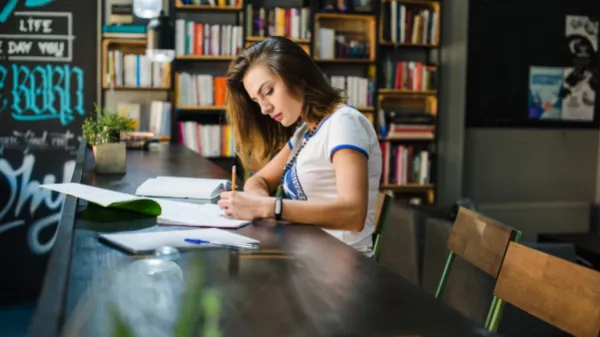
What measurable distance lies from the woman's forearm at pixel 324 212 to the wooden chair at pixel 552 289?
1.46 feet

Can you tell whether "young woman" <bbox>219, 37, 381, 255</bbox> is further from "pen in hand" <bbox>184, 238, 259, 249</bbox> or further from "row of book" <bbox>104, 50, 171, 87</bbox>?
"row of book" <bbox>104, 50, 171, 87</bbox>

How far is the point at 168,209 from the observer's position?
81.4 inches

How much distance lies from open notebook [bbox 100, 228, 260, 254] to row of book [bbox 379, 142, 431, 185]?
4358 mm

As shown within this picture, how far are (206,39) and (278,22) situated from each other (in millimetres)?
577

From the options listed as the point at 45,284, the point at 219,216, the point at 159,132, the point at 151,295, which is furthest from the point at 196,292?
the point at 159,132

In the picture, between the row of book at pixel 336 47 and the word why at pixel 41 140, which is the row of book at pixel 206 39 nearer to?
the row of book at pixel 336 47

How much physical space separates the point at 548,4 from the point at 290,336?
20.8 feet

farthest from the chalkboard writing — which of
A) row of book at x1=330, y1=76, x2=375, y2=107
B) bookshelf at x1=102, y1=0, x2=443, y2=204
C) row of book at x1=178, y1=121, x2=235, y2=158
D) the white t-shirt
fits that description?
the white t-shirt

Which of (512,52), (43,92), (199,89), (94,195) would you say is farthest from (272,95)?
(512,52)

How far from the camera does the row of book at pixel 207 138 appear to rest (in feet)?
18.5

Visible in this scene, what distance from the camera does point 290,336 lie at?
1.03 meters

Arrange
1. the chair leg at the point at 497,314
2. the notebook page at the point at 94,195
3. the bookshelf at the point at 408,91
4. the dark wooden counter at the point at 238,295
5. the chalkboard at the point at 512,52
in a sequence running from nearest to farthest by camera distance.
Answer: the dark wooden counter at the point at 238,295 < the chair leg at the point at 497,314 < the notebook page at the point at 94,195 < the bookshelf at the point at 408,91 < the chalkboard at the point at 512,52

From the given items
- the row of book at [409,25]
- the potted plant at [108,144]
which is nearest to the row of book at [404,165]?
the row of book at [409,25]

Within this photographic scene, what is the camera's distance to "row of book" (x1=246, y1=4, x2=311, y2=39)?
5648 mm
